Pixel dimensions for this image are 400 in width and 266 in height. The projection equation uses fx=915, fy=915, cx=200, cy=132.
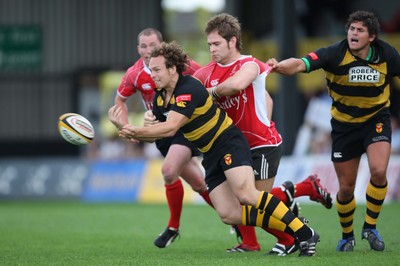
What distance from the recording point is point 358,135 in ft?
30.9

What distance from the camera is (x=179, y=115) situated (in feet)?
28.0

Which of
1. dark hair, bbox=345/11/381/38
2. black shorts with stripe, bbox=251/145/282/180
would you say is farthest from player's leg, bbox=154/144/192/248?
dark hair, bbox=345/11/381/38

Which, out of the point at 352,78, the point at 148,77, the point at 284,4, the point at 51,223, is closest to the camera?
the point at 352,78

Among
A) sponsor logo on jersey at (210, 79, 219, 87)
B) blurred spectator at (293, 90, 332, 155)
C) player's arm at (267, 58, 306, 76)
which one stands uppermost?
player's arm at (267, 58, 306, 76)

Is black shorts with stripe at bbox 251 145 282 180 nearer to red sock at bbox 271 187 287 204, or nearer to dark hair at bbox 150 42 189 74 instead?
red sock at bbox 271 187 287 204

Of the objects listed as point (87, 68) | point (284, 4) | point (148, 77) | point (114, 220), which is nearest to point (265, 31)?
point (87, 68)

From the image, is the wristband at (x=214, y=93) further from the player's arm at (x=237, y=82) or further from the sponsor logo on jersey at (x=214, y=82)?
the sponsor logo on jersey at (x=214, y=82)

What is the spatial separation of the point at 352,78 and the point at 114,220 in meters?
6.67

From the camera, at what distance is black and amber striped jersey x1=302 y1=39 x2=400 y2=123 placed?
9.21m

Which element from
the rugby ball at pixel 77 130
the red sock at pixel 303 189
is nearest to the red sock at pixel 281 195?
the red sock at pixel 303 189

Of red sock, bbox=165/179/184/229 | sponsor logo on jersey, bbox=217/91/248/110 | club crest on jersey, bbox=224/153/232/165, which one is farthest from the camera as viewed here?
red sock, bbox=165/179/184/229

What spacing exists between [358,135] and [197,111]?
71.7 inches

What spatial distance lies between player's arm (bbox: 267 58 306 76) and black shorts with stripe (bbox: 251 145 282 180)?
0.81m

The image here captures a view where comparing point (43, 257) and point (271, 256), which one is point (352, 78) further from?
point (43, 257)
